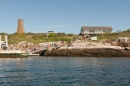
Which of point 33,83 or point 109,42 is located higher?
point 109,42

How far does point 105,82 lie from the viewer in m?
47.4

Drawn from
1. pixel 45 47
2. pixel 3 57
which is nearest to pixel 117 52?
pixel 45 47

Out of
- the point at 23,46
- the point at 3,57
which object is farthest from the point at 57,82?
the point at 23,46

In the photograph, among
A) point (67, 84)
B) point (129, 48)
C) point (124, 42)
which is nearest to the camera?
point (67, 84)

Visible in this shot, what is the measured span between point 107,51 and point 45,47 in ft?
117

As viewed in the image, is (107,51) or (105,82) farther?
(107,51)

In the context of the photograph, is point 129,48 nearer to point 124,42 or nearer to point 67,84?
point 124,42

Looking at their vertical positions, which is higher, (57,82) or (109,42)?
(109,42)

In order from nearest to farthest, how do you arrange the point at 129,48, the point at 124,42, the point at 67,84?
the point at 67,84 → the point at 129,48 → the point at 124,42

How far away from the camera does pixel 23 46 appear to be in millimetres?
170125

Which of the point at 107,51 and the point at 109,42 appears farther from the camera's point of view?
the point at 109,42

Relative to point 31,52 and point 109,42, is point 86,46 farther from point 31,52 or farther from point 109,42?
point 31,52

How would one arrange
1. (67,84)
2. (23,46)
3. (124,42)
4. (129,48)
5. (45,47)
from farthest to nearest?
1. (23,46)
2. (45,47)
3. (124,42)
4. (129,48)
5. (67,84)

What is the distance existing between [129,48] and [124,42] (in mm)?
11205
